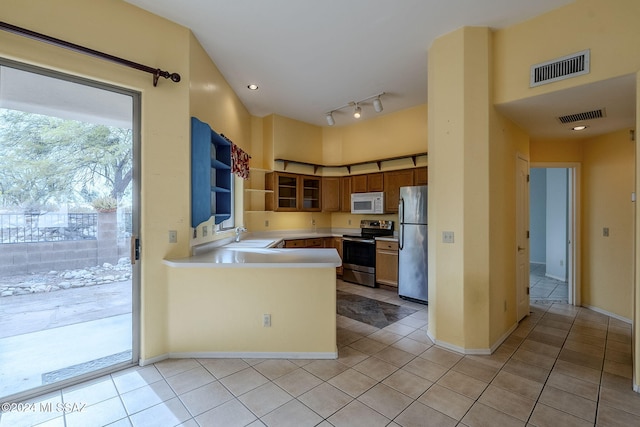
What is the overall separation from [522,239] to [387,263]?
6.30ft

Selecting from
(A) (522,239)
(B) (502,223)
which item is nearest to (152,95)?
(B) (502,223)

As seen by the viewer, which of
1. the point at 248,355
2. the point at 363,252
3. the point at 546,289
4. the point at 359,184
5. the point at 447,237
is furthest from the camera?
the point at 359,184

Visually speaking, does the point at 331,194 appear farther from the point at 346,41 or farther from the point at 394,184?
the point at 346,41

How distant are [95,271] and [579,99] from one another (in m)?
4.49

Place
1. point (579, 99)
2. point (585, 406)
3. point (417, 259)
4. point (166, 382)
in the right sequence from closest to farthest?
point (585, 406)
point (166, 382)
point (579, 99)
point (417, 259)

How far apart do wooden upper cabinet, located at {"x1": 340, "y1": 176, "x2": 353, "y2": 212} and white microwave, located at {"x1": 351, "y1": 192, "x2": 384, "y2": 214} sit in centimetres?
15

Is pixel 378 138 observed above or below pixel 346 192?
above

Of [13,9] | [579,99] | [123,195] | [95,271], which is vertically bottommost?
[95,271]

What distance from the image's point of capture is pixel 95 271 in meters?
2.35

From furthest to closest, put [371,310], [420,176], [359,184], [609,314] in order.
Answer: [359,184], [420,176], [371,310], [609,314]

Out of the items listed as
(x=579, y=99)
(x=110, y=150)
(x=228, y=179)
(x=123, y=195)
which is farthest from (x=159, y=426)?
(x=579, y=99)

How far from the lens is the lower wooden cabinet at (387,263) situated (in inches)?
182

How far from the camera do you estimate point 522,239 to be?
345cm

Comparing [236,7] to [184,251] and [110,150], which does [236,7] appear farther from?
[184,251]
